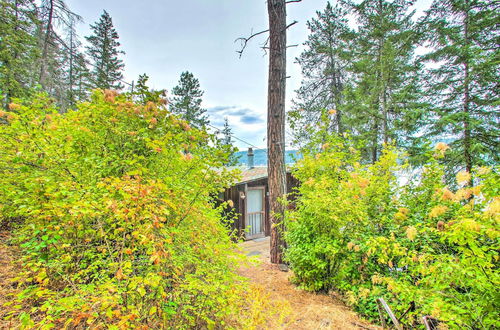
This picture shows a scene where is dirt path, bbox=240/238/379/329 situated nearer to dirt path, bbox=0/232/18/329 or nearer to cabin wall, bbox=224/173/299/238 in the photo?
dirt path, bbox=0/232/18/329

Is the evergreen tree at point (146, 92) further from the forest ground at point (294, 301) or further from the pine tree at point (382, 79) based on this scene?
the pine tree at point (382, 79)

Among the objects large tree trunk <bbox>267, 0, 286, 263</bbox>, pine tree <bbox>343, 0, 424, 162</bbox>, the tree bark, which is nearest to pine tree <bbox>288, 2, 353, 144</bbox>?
pine tree <bbox>343, 0, 424, 162</bbox>

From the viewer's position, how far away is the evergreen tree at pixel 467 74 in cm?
716

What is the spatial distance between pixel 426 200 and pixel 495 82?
8.00 m

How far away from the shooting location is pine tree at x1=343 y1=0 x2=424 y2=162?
9.28 metres

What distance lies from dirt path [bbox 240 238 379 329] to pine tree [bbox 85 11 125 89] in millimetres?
17236

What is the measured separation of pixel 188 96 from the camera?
2050 cm

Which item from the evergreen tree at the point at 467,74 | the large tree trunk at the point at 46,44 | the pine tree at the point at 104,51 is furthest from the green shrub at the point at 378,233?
the pine tree at the point at 104,51

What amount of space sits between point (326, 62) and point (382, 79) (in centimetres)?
355

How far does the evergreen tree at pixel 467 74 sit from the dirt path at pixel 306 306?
789 centimetres

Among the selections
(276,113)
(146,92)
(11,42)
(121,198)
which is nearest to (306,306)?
(121,198)

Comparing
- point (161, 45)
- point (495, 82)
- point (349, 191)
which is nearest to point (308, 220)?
point (349, 191)

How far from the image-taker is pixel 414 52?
382 inches

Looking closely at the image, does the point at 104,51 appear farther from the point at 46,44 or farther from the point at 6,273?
the point at 6,273
